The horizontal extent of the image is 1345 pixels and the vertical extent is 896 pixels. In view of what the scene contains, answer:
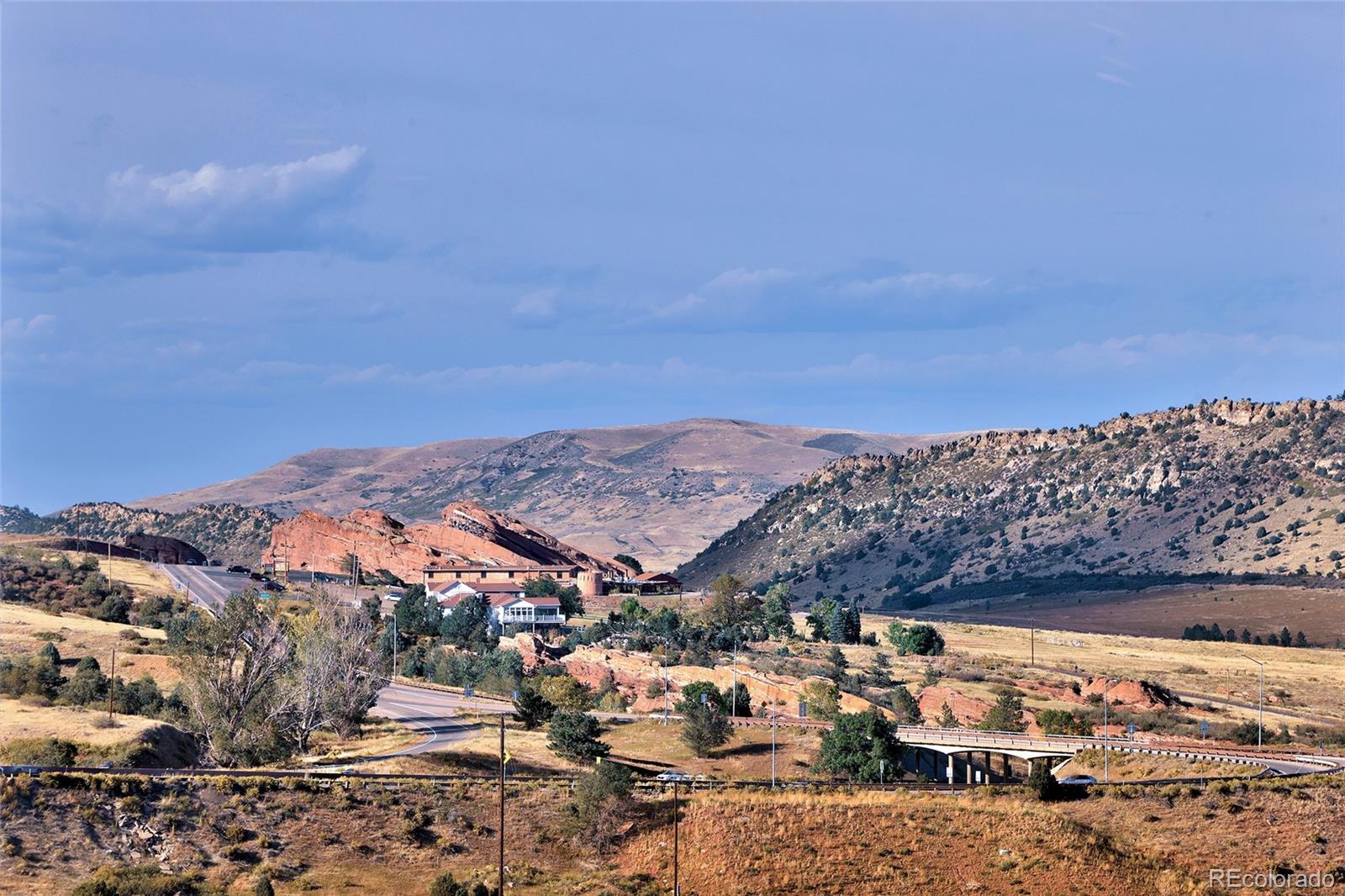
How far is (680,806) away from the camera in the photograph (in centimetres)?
6556

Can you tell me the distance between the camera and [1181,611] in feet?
540

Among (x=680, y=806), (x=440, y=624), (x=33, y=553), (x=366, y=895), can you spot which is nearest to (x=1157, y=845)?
(x=680, y=806)

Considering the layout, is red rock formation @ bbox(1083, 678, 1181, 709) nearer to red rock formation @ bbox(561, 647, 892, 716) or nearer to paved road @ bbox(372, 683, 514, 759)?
red rock formation @ bbox(561, 647, 892, 716)

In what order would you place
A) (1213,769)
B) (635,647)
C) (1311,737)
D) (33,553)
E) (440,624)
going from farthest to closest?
1. (33,553)
2. (440,624)
3. (635,647)
4. (1311,737)
5. (1213,769)

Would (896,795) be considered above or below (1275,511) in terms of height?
below

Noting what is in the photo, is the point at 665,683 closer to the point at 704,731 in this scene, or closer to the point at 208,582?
the point at 704,731

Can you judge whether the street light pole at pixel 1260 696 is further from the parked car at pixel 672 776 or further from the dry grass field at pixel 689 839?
the parked car at pixel 672 776

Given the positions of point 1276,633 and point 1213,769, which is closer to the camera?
point 1213,769

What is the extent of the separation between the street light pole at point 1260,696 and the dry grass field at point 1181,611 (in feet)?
78.4

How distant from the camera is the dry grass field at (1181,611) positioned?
6009 inches

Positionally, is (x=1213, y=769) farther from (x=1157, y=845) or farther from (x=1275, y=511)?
(x=1275, y=511)

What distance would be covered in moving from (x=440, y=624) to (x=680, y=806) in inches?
2899

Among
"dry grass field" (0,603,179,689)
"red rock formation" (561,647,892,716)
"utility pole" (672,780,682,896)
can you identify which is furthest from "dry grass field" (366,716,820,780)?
"dry grass field" (0,603,179,689)

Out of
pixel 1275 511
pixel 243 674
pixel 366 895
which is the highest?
pixel 1275 511
